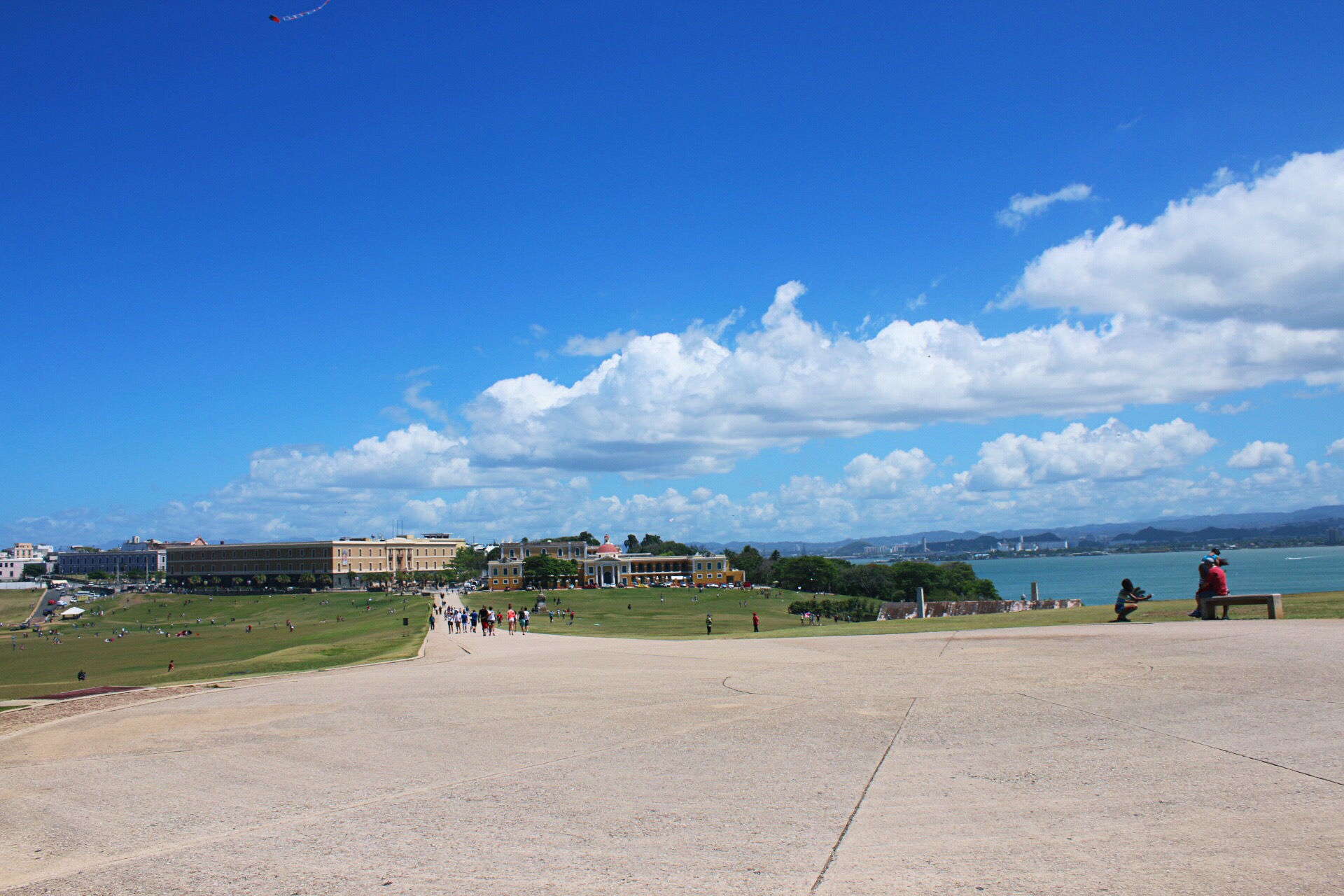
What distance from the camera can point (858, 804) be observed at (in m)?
7.46

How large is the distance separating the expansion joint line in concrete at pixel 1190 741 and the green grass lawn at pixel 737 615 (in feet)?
44.1

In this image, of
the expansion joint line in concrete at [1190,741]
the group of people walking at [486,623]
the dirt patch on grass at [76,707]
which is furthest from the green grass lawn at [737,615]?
the dirt patch on grass at [76,707]

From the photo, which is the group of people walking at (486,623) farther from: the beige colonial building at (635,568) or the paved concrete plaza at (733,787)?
the beige colonial building at (635,568)

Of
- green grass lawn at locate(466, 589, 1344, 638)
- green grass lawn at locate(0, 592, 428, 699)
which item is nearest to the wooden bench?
green grass lawn at locate(466, 589, 1344, 638)

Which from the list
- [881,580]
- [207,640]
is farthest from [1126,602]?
[881,580]

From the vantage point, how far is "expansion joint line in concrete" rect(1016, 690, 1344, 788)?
7.42 metres

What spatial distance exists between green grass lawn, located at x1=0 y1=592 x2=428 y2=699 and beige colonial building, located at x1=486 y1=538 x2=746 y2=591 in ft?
113

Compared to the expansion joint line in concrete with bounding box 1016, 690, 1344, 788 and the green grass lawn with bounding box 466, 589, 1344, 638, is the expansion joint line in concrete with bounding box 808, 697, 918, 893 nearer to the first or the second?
the expansion joint line in concrete with bounding box 1016, 690, 1344, 788

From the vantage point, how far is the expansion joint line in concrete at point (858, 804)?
19.3ft

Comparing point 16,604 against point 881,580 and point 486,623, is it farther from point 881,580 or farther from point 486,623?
point 486,623

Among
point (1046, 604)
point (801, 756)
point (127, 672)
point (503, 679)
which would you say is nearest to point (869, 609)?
point (1046, 604)

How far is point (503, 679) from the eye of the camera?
57.5ft

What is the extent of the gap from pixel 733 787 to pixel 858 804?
1.28 meters

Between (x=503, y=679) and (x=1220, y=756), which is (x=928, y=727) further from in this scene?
(x=503, y=679)
